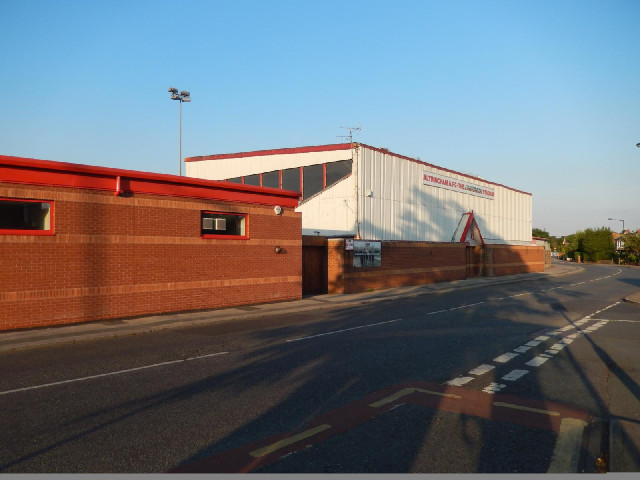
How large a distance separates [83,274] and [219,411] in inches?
397

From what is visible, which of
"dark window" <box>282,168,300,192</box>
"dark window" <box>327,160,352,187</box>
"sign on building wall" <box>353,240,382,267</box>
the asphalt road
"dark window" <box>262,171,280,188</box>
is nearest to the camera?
the asphalt road

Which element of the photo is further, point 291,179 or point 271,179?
point 271,179

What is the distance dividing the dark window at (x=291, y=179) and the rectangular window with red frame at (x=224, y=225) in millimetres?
11841

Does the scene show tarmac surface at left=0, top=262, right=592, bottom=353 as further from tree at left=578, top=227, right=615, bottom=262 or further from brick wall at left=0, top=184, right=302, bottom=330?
tree at left=578, top=227, right=615, bottom=262

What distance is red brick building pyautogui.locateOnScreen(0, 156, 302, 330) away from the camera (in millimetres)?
13609

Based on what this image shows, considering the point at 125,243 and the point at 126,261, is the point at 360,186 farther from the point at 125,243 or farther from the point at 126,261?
the point at 126,261

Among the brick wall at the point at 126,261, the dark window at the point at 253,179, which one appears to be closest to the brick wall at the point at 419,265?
the brick wall at the point at 126,261

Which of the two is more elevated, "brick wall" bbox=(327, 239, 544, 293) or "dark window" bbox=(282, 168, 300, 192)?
"dark window" bbox=(282, 168, 300, 192)

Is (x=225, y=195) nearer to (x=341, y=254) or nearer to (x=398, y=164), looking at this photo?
(x=341, y=254)

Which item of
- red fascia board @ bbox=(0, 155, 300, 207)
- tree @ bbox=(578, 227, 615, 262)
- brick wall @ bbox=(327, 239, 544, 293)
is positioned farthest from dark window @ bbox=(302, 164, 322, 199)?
tree @ bbox=(578, 227, 615, 262)

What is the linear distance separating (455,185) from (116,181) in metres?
28.5

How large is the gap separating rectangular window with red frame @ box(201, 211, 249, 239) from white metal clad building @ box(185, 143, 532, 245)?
9492mm

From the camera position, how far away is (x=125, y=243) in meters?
15.7

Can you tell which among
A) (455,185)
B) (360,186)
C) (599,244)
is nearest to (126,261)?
(360,186)
